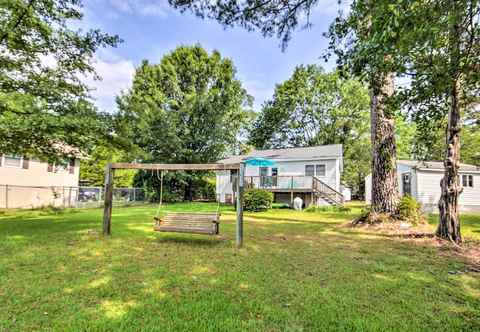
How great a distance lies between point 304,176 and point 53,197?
56.6 ft

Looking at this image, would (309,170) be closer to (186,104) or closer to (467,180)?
(467,180)

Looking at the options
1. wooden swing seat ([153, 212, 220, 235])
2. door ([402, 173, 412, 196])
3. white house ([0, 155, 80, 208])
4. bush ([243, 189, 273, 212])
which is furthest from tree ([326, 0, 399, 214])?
white house ([0, 155, 80, 208])

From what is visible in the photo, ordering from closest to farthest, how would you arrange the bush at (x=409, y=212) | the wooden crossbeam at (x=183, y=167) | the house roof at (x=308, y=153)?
the wooden crossbeam at (x=183, y=167) → the bush at (x=409, y=212) → the house roof at (x=308, y=153)

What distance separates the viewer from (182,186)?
23266 millimetres

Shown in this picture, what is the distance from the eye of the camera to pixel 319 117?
102 feet

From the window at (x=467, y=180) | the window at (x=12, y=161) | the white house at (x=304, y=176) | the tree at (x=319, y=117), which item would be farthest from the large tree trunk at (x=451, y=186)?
the tree at (x=319, y=117)

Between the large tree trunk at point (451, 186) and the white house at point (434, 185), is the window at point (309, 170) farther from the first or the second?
the large tree trunk at point (451, 186)

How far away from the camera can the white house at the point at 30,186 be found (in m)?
14.9

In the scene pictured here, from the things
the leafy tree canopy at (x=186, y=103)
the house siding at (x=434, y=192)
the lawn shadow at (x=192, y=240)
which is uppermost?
the leafy tree canopy at (x=186, y=103)

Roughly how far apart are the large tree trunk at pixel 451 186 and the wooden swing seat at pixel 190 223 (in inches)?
233

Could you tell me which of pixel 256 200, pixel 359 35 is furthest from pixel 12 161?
pixel 359 35

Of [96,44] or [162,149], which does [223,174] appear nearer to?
[162,149]

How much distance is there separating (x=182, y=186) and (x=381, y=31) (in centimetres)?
2153

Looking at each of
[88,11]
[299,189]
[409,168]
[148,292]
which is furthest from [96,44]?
[409,168]
